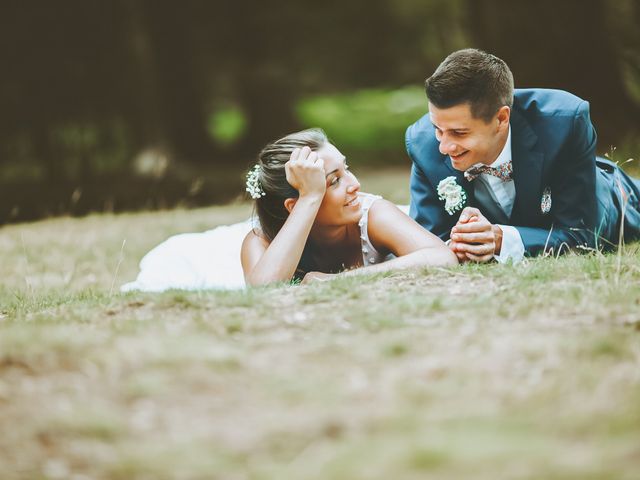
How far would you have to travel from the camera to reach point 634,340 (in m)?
2.68

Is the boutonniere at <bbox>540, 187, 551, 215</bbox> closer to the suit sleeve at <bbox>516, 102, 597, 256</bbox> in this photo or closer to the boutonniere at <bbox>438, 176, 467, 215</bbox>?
the suit sleeve at <bbox>516, 102, 597, 256</bbox>

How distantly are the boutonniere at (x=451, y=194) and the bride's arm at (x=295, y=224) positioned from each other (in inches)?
27.6

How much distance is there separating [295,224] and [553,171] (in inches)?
60.1

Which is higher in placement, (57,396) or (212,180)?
(57,396)

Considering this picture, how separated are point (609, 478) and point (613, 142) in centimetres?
934

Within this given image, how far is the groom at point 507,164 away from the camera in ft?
13.9

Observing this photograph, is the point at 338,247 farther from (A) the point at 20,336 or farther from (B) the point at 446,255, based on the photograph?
(A) the point at 20,336

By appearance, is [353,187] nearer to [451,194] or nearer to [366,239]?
[366,239]

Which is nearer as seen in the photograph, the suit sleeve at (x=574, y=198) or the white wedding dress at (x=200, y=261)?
the suit sleeve at (x=574, y=198)

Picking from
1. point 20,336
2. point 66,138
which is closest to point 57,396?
point 20,336

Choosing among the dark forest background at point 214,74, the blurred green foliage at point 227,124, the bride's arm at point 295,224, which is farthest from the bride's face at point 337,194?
the blurred green foliage at point 227,124

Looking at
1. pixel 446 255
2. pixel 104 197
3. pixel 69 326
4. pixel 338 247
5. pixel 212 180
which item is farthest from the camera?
pixel 212 180

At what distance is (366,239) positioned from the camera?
15.8 ft

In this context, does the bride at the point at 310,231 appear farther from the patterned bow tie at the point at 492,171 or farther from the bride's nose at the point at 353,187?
the patterned bow tie at the point at 492,171
